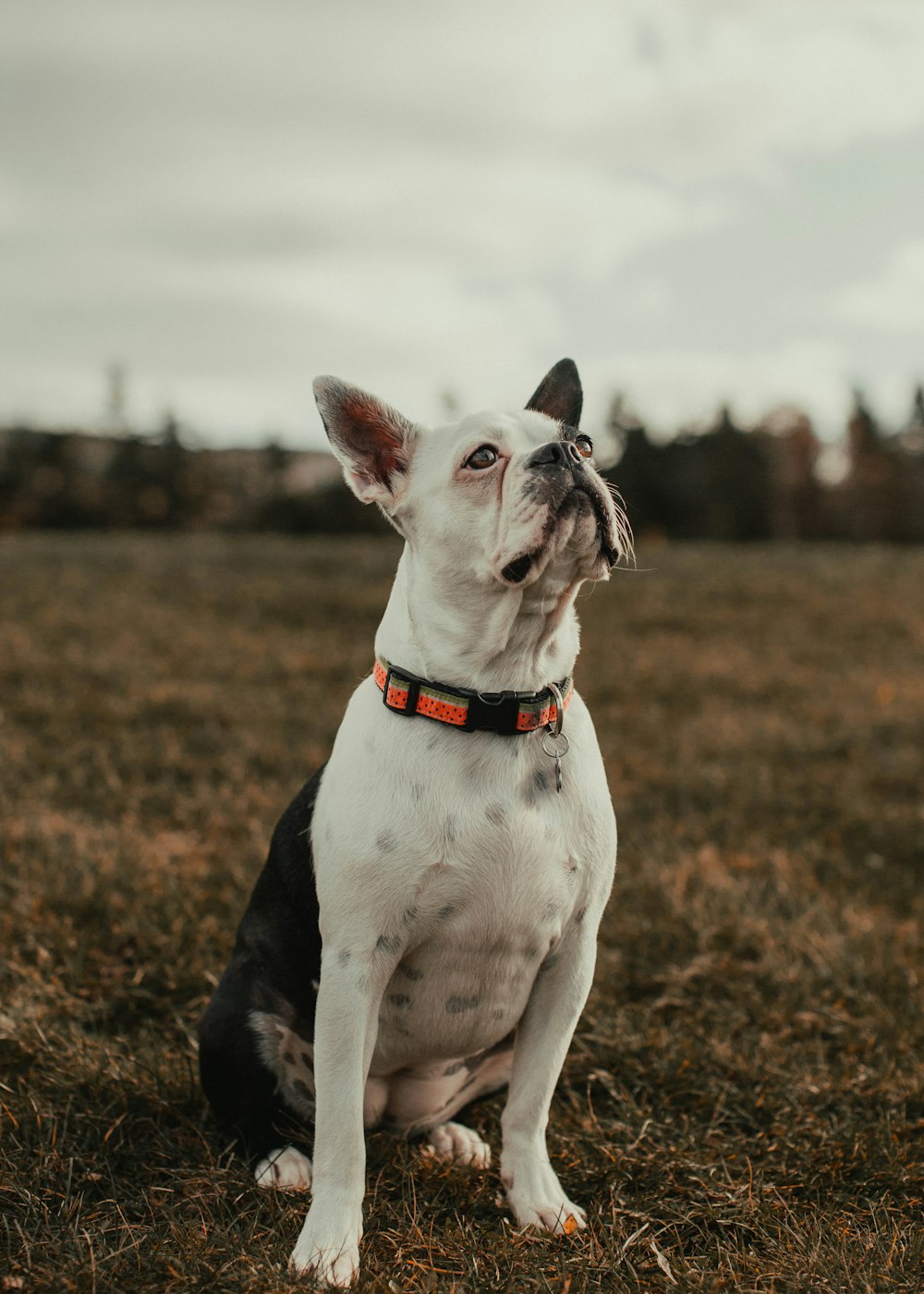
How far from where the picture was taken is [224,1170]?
2820mm

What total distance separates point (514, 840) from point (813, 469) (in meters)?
37.7

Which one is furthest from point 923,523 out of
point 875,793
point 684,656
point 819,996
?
point 819,996

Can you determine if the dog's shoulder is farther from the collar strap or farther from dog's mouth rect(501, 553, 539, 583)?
dog's mouth rect(501, 553, 539, 583)

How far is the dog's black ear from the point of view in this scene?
10.8 feet

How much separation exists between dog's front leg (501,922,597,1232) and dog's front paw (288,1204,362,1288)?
0.43 m

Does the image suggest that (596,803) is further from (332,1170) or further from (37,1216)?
(37,1216)

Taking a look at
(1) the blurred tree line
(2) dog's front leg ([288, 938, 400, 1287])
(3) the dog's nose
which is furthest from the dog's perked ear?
(1) the blurred tree line

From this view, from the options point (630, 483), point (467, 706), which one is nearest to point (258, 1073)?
point (467, 706)

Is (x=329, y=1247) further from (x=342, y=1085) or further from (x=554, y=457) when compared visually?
(x=554, y=457)

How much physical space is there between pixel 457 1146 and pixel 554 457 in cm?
196

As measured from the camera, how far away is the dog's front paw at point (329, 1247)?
2.46m

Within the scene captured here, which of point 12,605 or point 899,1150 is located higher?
point 12,605

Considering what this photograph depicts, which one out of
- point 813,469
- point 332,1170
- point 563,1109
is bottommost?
point 563,1109

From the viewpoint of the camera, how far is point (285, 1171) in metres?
2.92
